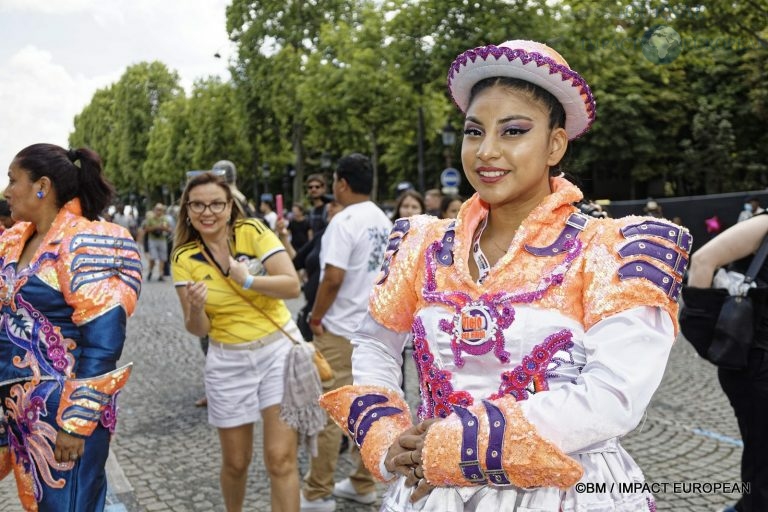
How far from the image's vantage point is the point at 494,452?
1.49 meters

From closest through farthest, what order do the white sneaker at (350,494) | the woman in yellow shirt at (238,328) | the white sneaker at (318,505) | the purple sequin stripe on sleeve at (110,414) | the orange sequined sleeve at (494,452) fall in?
the orange sequined sleeve at (494,452), the purple sequin stripe on sleeve at (110,414), the woman in yellow shirt at (238,328), the white sneaker at (318,505), the white sneaker at (350,494)

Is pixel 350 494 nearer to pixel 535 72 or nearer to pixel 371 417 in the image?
pixel 371 417

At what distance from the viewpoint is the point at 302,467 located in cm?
509

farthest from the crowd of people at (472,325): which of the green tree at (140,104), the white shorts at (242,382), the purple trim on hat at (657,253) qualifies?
the green tree at (140,104)

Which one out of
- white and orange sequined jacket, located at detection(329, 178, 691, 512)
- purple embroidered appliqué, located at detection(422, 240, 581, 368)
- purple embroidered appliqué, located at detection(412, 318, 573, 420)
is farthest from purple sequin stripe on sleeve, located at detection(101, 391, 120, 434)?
purple embroidered appliqué, located at detection(422, 240, 581, 368)

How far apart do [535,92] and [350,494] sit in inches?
136

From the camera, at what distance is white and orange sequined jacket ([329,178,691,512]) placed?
4.92 feet

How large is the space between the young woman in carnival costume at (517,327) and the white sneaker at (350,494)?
2.83 metres

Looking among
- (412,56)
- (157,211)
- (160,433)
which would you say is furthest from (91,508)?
(412,56)

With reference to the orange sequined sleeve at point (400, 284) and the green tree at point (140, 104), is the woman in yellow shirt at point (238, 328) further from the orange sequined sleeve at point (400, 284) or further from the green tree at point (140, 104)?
the green tree at point (140, 104)

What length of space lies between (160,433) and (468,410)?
195 inches

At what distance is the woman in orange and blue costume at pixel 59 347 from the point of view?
2727mm

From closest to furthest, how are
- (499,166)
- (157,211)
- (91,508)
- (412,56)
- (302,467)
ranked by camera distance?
1. (499,166)
2. (91,508)
3. (302,467)
4. (157,211)
5. (412,56)

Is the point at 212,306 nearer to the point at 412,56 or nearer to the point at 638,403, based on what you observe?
the point at 638,403
